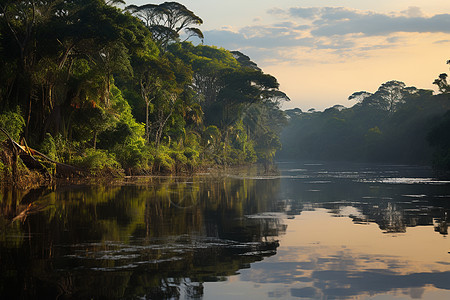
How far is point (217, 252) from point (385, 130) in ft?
355

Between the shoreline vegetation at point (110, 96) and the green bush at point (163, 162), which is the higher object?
the shoreline vegetation at point (110, 96)

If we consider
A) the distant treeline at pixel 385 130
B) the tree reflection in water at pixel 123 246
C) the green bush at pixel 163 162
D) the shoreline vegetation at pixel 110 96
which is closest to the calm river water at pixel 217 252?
the tree reflection in water at pixel 123 246

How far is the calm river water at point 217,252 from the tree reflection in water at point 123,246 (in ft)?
0.06

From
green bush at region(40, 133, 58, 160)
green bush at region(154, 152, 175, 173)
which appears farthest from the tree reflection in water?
green bush at region(154, 152, 175, 173)

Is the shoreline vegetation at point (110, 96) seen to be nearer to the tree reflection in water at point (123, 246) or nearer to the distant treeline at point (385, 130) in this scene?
the distant treeline at point (385, 130)

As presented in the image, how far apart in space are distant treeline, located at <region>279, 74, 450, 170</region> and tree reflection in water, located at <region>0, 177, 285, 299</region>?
148 feet


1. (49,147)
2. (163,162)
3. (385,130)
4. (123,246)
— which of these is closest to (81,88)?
(49,147)

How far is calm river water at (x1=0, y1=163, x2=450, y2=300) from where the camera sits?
6844mm

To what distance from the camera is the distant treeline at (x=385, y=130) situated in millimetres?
76375

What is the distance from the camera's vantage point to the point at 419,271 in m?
8.03

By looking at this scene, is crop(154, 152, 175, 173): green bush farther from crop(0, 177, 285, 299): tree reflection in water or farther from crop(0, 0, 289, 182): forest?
crop(0, 177, 285, 299): tree reflection in water

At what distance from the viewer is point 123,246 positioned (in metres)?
9.83

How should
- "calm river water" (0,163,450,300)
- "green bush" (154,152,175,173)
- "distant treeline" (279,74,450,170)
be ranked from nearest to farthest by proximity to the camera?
1. "calm river water" (0,163,450,300)
2. "green bush" (154,152,175,173)
3. "distant treeline" (279,74,450,170)

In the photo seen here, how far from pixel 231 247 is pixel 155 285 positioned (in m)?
3.32
